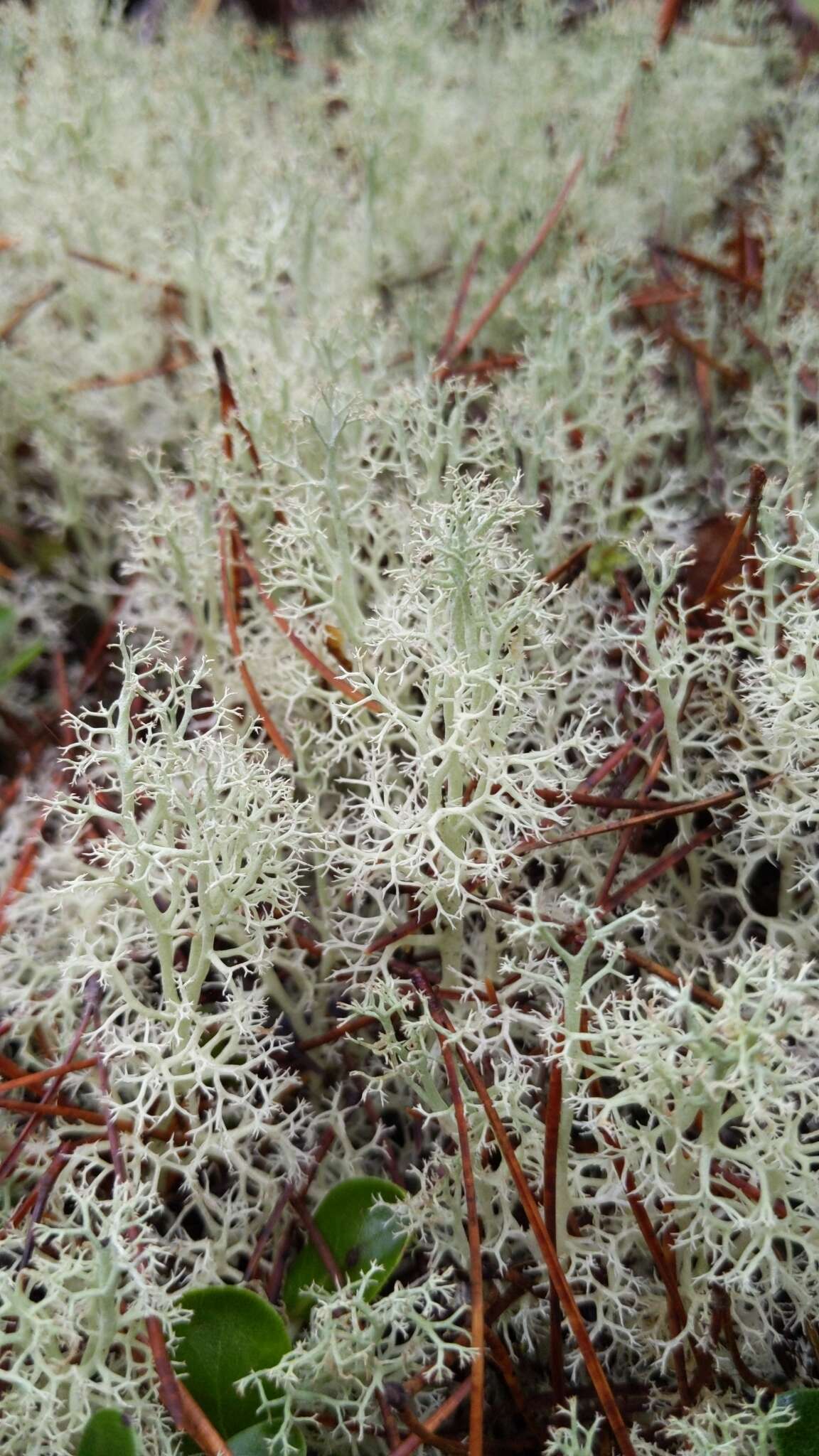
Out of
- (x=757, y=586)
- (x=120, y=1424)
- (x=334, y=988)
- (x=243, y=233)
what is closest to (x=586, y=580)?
(x=757, y=586)

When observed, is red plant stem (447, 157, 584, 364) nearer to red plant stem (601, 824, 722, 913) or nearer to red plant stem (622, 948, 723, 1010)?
red plant stem (601, 824, 722, 913)

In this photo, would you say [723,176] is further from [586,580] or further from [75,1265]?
[75,1265]

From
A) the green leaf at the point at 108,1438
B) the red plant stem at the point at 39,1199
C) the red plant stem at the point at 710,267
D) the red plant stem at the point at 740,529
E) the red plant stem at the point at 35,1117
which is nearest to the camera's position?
the green leaf at the point at 108,1438

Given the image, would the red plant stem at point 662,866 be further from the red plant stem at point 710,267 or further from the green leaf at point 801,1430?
the red plant stem at point 710,267

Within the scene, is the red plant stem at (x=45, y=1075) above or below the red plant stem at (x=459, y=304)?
below

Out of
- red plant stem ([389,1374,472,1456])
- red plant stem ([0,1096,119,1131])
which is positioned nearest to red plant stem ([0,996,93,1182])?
red plant stem ([0,1096,119,1131])

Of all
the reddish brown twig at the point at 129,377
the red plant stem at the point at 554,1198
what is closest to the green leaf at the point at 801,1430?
the red plant stem at the point at 554,1198

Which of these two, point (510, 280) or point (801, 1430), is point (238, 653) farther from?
point (801, 1430)
